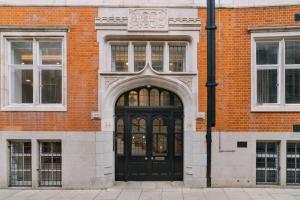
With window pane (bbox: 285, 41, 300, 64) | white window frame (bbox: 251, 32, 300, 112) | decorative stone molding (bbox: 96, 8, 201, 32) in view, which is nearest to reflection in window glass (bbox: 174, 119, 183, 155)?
white window frame (bbox: 251, 32, 300, 112)

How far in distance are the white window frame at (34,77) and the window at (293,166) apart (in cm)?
765

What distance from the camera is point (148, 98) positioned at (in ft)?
29.0

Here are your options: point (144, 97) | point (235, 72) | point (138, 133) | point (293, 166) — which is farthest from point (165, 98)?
point (293, 166)

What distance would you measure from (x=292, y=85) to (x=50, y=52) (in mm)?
8250

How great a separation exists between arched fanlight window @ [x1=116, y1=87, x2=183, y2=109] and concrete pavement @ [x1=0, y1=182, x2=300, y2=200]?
2.73 meters

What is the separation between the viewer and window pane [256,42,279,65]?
8414 millimetres

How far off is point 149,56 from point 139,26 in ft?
3.40

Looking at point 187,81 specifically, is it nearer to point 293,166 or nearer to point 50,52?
point 293,166

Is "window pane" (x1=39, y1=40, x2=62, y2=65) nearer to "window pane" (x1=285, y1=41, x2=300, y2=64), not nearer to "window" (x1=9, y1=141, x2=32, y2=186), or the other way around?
"window" (x1=9, y1=141, x2=32, y2=186)

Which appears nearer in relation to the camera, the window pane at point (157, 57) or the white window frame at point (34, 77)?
the white window frame at point (34, 77)

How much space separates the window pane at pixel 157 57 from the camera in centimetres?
869

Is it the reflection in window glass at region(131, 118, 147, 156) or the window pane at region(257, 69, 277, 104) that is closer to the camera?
the window pane at region(257, 69, 277, 104)

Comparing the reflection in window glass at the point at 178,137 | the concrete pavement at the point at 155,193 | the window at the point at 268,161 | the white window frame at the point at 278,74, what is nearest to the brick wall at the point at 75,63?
the concrete pavement at the point at 155,193

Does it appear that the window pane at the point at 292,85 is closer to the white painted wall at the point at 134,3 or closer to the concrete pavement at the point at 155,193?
the white painted wall at the point at 134,3
